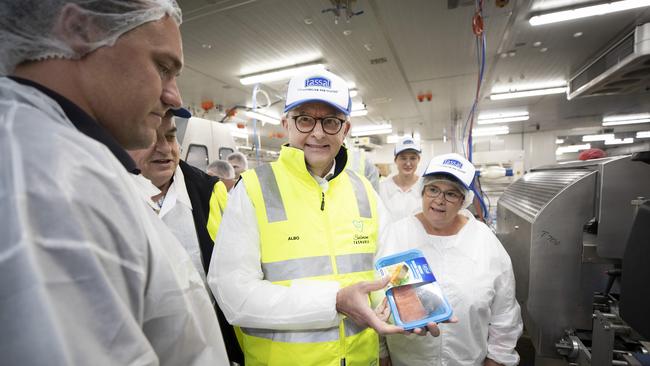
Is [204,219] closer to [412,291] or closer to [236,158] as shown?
[412,291]

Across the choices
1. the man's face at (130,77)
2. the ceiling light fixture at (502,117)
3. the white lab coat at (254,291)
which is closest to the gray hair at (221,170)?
the white lab coat at (254,291)

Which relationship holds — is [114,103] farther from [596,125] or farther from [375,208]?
[596,125]

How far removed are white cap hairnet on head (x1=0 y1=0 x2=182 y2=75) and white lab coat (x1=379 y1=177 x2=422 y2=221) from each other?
126 inches

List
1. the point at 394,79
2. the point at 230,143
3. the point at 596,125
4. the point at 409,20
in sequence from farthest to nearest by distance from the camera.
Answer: the point at 596,125 → the point at 394,79 → the point at 230,143 → the point at 409,20

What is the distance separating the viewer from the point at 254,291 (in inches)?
37.6

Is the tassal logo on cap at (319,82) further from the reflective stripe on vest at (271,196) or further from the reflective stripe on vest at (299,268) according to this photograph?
the reflective stripe on vest at (299,268)

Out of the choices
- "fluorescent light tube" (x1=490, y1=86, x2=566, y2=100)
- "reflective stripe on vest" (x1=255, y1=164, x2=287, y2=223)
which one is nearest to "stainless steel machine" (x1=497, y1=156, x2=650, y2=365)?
"reflective stripe on vest" (x1=255, y1=164, x2=287, y2=223)

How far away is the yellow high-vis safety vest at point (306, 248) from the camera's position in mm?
1006

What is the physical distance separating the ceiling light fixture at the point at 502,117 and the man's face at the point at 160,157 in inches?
365

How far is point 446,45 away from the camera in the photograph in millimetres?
4199

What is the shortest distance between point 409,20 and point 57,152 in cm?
398

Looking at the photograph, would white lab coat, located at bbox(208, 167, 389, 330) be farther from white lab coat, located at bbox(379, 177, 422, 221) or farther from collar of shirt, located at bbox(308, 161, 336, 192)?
white lab coat, located at bbox(379, 177, 422, 221)

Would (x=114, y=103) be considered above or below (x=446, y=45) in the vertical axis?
below

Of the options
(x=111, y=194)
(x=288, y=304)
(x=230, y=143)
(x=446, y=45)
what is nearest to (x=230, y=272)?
(x=288, y=304)
